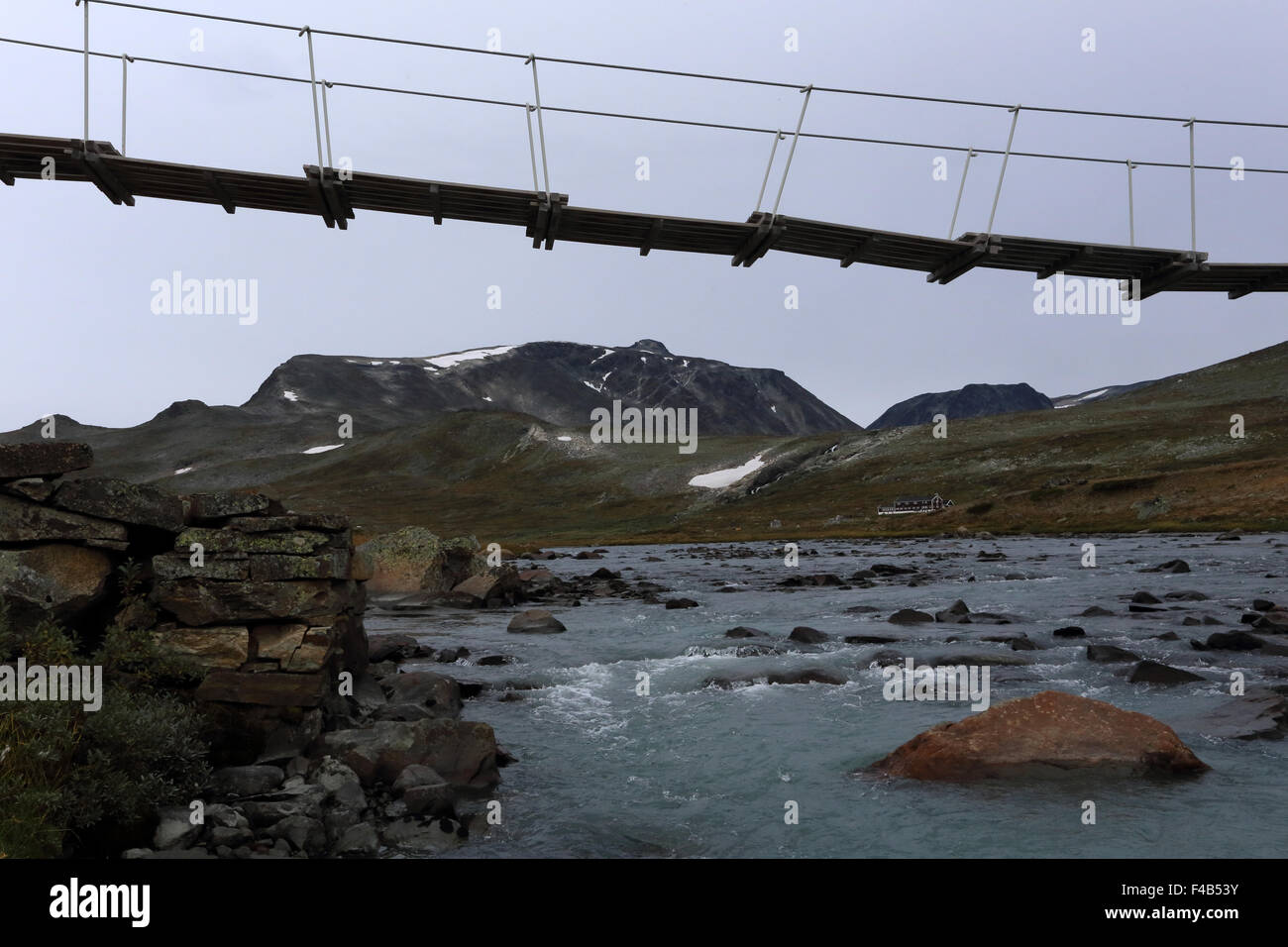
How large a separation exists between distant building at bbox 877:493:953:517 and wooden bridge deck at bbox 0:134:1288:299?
86648 millimetres

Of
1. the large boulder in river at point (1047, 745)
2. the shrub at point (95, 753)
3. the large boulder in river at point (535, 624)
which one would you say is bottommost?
the large boulder in river at point (535, 624)

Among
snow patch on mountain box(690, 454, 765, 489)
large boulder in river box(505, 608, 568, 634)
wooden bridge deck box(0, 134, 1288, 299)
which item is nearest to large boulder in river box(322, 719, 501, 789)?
wooden bridge deck box(0, 134, 1288, 299)

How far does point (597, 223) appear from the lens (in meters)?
18.5

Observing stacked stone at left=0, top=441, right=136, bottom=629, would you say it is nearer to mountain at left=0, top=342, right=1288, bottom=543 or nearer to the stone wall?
the stone wall

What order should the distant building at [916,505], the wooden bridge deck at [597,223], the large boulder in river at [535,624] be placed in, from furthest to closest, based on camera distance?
1. the distant building at [916,505]
2. the large boulder in river at [535,624]
3. the wooden bridge deck at [597,223]

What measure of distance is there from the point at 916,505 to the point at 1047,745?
10046 cm

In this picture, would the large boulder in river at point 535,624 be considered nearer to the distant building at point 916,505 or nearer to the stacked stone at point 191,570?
the stacked stone at point 191,570

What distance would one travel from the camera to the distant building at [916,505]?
106688 millimetres

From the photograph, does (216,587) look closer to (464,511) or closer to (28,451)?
(28,451)

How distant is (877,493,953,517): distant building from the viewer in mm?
106688

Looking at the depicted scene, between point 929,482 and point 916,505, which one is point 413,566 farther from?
point 929,482

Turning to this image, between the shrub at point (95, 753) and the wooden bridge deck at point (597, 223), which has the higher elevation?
the wooden bridge deck at point (597, 223)

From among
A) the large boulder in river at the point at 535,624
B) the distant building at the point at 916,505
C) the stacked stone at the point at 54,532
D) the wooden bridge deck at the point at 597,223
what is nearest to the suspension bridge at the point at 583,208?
the wooden bridge deck at the point at 597,223

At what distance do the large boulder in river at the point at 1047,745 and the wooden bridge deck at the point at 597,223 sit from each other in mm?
10643
